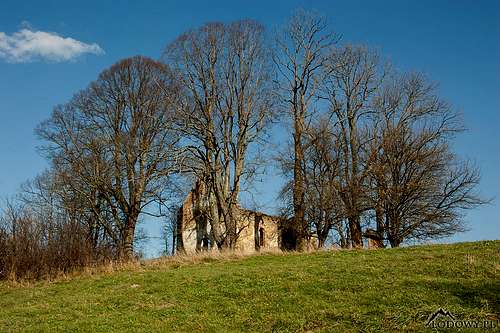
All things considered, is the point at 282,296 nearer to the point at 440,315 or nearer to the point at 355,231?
the point at 440,315

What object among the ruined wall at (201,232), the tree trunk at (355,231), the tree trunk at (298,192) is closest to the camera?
the tree trunk at (298,192)

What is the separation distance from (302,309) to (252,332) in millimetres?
1508

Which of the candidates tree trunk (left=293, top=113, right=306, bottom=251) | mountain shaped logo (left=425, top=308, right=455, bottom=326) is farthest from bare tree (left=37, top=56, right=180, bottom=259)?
mountain shaped logo (left=425, top=308, right=455, bottom=326)

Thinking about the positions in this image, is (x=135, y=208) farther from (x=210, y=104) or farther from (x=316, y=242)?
(x=316, y=242)

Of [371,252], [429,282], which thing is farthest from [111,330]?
[371,252]

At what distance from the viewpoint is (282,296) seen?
1209cm

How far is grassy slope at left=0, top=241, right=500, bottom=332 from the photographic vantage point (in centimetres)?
1023

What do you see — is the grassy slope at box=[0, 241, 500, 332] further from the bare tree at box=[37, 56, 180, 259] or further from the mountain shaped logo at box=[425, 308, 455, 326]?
the bare tree at box=[37, 56, 180, 259]

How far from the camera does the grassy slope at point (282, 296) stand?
1023 cm

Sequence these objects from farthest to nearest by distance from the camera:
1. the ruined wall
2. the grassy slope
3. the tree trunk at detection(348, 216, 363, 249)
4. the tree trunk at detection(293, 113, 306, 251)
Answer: the ruined wall
the tree trunk at detection(348, 216, 363, 249)
the tree trunk at detection(293, 113, 306, 251)
the grassy slope

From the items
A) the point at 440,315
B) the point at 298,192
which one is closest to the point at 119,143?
the point at 298,192

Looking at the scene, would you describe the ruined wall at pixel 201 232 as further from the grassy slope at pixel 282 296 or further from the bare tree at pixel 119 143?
the grassy slope at pixel 282 296

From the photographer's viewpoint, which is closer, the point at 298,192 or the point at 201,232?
the point at 298,192

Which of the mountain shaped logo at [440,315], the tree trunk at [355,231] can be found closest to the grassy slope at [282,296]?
the mountain shaped logo at [440,315]
